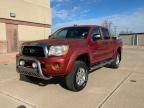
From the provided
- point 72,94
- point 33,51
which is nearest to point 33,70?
point 33,51

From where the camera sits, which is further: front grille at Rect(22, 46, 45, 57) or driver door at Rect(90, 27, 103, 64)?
driver door at Rect(90, 27, 103, 64)

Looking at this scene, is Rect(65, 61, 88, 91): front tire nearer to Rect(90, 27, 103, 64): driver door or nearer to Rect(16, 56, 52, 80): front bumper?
Rect(16, 56, 52, 80): front bumper

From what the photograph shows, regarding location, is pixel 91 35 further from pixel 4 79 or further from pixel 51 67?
pixel 4 79

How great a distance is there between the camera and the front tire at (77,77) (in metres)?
5.05

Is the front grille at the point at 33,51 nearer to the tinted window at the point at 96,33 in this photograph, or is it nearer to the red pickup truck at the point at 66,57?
the red pickup truck at the point at 66,57

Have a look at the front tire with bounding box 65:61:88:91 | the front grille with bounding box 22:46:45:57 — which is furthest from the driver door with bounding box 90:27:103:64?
the front grille with bounding box 22:46:45:57

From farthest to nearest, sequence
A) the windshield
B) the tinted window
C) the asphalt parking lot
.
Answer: the tinted window → the windshield → the asphalt parking lot

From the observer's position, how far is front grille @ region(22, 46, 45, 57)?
487 centimetres

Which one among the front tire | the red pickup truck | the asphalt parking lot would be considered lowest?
the asphalt parking lot

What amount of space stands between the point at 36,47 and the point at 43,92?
1.25 m

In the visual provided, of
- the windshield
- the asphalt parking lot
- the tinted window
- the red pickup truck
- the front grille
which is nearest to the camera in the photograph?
the asphalt parking lot

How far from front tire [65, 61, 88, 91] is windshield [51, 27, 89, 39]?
41.3 inches

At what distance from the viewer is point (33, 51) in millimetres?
5070

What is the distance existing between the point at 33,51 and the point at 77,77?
4.64ft
